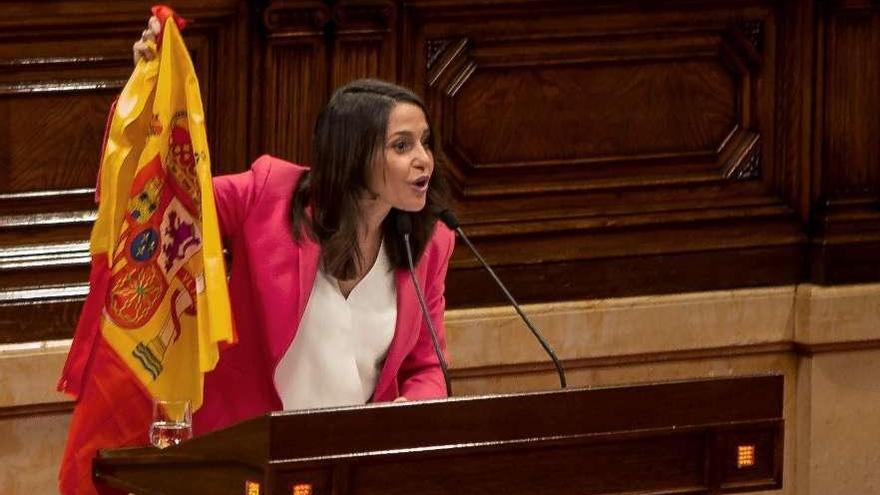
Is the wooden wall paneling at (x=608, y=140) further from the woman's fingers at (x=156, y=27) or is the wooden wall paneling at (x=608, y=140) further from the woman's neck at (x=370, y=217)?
the woman's fingers at (x=156, y=27)

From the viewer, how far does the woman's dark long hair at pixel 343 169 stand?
4.12 meters

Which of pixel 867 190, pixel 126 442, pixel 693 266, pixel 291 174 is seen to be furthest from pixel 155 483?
pixel 867 190

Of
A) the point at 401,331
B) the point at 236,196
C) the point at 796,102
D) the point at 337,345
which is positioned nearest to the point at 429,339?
the point at 401,331

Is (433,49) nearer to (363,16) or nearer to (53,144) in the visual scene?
(363,16)

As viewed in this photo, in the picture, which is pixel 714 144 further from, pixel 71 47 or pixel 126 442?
pixel 126 442

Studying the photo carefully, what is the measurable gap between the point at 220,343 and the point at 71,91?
47.1 inches

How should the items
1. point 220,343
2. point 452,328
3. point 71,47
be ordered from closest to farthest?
1. point 220,343
2. point 71,47
3. point 452,328

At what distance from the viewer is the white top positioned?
415cm

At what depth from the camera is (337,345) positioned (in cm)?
418

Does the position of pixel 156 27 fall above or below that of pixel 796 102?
below

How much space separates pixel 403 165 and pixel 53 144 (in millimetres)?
1273

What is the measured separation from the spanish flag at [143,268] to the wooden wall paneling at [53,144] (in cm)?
98

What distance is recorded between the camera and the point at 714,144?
587cm

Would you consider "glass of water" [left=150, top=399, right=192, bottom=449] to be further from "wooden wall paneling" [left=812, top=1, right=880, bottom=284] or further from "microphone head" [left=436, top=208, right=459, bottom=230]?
"wooden wall paneling" [left=812, top=1, right=880, bottom=284]
